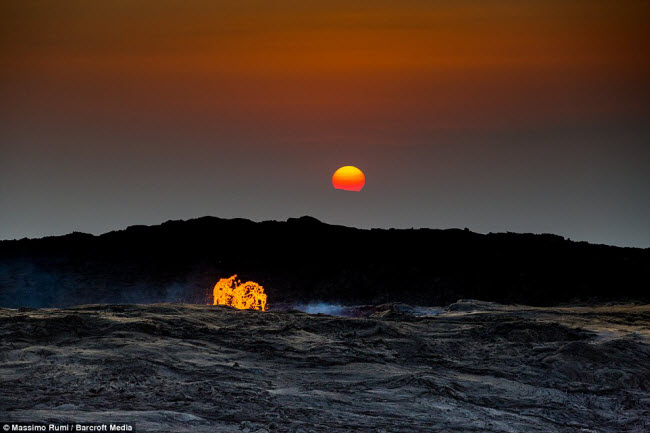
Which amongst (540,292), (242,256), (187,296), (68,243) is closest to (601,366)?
(540,292)

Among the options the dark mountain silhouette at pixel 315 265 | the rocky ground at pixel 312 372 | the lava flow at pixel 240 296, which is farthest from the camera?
the dark mountain silhouette at pixel 315 265

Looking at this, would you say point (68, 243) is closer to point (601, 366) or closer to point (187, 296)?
point (187, 296)

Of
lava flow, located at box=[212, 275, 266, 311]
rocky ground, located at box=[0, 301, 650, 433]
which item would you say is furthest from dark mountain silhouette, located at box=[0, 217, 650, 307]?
rocky ground, located at box=[0, 301, 650, 433]

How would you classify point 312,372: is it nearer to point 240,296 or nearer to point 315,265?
point 240,296

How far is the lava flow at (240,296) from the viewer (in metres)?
34.8

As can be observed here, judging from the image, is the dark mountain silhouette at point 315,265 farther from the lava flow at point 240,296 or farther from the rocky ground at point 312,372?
the rocky ground at point 312,372

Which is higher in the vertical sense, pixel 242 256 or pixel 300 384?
pixel 242 256

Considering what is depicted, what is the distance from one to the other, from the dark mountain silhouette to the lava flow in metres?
1.65

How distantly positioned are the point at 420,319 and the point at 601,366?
24.2 feet

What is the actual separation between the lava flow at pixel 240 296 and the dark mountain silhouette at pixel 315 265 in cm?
165

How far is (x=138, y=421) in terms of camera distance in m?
11.2

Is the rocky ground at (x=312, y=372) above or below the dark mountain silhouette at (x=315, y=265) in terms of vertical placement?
below

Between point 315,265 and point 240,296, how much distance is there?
651 inches

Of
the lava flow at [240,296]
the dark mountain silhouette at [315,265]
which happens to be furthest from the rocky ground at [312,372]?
the dark mountain silhouette at [315,265]
